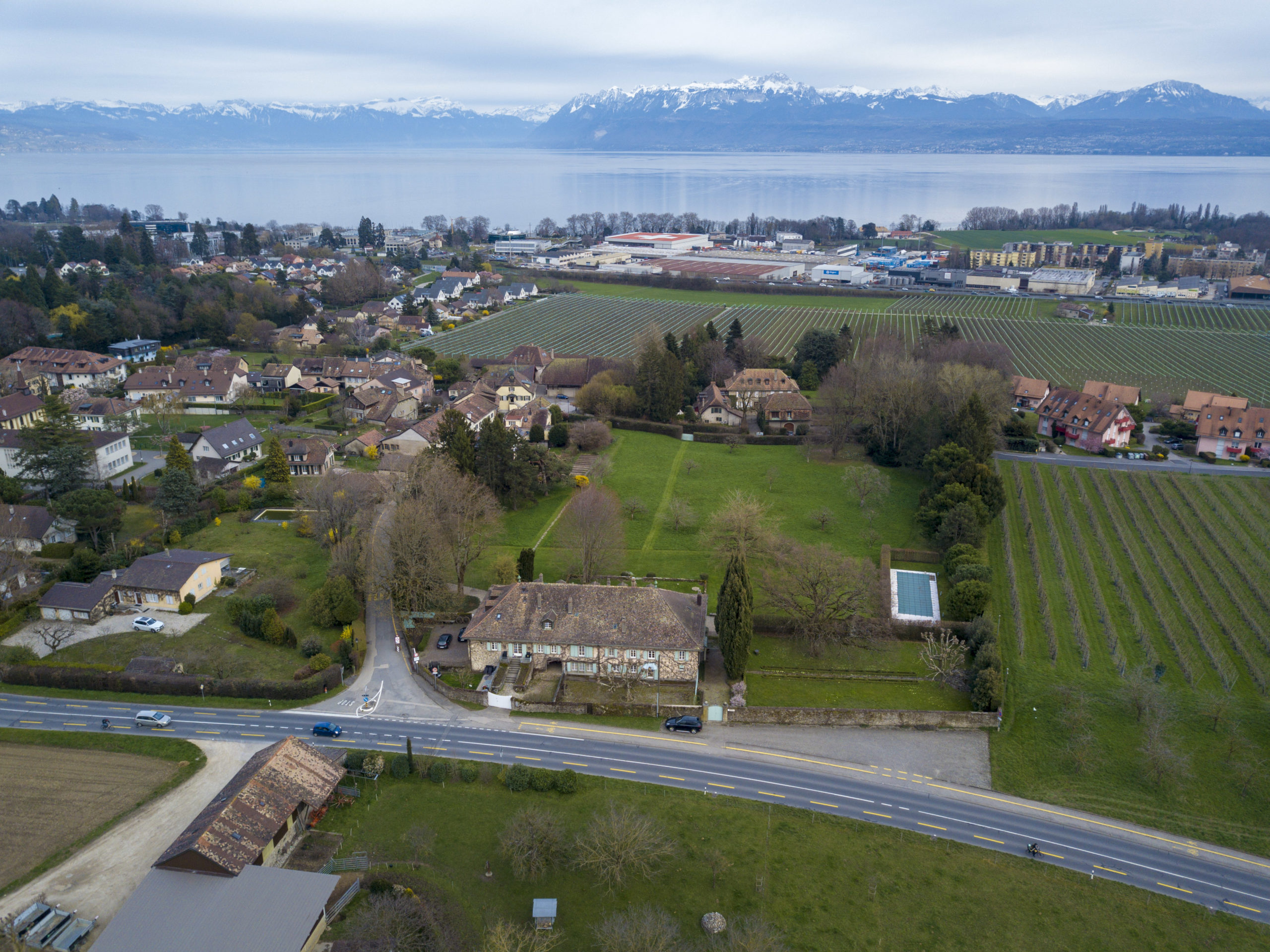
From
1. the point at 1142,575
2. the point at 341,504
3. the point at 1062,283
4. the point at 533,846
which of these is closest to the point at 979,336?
the point at 1062,283

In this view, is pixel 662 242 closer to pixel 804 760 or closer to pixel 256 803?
pixel 804 760

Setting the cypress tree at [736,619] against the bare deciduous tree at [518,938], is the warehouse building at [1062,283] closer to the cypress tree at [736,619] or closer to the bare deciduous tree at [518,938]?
the cypress tree at [736,619]

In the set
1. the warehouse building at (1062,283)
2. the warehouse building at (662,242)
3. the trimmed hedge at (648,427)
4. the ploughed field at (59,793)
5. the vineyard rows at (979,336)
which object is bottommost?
the ploughed field at (59,793)

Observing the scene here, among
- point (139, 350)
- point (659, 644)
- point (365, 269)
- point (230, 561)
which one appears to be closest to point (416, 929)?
point (659, 644)

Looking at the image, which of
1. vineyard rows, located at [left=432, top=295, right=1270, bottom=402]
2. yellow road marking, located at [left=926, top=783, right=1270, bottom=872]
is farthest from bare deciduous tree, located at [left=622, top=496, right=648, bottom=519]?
vineyard rows, located at [left=432, top=295, right=1270, bottom=402]

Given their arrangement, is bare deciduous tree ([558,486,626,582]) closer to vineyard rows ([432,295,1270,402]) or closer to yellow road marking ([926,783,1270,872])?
yellow road marking ([926,783,1270,872])

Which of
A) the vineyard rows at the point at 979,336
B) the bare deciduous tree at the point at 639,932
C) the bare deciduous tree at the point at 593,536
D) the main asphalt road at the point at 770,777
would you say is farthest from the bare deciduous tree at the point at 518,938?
the vineyard rows at the point at 979,336
